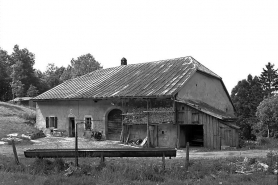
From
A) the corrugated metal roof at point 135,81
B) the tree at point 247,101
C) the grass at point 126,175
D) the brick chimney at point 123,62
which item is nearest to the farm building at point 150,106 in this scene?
the corrugated metal roof at point 135,81

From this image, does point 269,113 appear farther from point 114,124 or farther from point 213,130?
point 114,124

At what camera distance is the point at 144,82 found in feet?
78.4

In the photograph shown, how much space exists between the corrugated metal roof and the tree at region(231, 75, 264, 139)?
23.8 meters

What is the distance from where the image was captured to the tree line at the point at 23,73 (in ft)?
192

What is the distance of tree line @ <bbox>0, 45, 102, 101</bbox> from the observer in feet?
192

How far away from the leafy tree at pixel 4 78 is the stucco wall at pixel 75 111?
37.5 metres

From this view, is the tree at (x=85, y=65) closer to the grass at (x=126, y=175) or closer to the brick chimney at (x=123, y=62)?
the brick chimney at (x=123, y=62)

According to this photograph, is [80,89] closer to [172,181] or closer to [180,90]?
[180,90]

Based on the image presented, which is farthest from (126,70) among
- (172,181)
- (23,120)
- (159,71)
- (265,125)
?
(172,181)

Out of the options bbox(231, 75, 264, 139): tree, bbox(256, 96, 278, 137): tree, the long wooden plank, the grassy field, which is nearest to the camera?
the long wooden plank

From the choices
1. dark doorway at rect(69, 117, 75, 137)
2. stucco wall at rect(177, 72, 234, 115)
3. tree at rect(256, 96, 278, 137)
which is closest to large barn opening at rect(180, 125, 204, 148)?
stucco wall at rect(177, 72, 234, 115)

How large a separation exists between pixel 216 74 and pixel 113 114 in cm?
983

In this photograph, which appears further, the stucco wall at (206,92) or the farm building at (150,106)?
the stucco wall at (206,92)

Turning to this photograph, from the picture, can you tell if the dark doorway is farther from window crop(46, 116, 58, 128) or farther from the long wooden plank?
the long wooden plank
